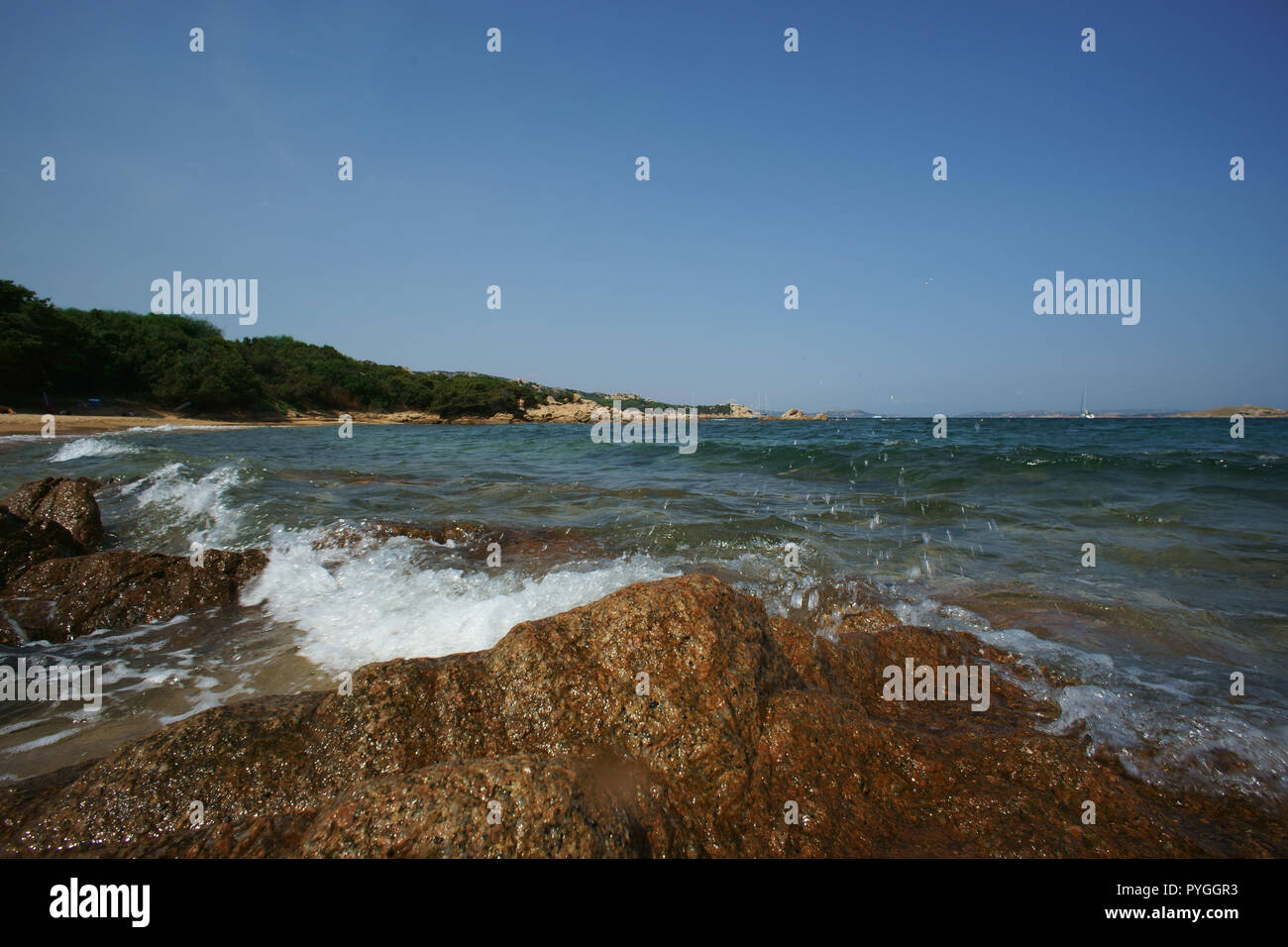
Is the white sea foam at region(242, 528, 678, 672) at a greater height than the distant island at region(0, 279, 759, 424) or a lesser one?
lesser

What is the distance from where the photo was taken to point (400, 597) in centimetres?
Result: 507

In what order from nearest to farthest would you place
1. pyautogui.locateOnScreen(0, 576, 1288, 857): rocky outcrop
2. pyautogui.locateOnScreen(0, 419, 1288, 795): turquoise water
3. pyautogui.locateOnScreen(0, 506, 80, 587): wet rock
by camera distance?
pyautogui.locateOnScreen(0, 576, 1288, 857): rocky outcrop < pyautogui.locateOnScreen(0, 419, 1288, 795): turquoise water < pyautogui.locateOnScreen(0, 506, 80, 587): wet rock

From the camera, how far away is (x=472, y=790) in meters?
1.71

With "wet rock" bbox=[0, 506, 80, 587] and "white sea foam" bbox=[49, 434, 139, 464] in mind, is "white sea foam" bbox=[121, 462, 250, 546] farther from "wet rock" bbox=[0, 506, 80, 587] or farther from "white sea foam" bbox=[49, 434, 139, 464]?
"white sea foam" bbox=[49, 434, 139, 464]

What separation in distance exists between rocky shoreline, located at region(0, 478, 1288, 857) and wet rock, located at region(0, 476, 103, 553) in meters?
6.10

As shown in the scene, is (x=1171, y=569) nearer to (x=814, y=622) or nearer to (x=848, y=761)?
(x=814, y=622)

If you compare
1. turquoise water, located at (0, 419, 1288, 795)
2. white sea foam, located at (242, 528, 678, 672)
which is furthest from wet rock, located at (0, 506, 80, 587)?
white sea foam, located at (242, 528, 678, 672)

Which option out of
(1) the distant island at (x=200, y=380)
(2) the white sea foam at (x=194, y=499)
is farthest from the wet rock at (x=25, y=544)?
(1) the distant island at (x=200, y=380)

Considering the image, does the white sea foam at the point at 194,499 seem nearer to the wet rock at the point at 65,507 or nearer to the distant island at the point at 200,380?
the wet rock at the point at 65,507

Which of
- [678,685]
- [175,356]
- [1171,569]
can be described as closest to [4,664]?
[678,685]

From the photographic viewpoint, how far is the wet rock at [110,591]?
4.57m

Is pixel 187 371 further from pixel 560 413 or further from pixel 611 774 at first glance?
pixel 611 774

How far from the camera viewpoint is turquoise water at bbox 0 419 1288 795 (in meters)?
3.21

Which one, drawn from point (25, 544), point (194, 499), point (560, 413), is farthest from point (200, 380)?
point (25, 544)
